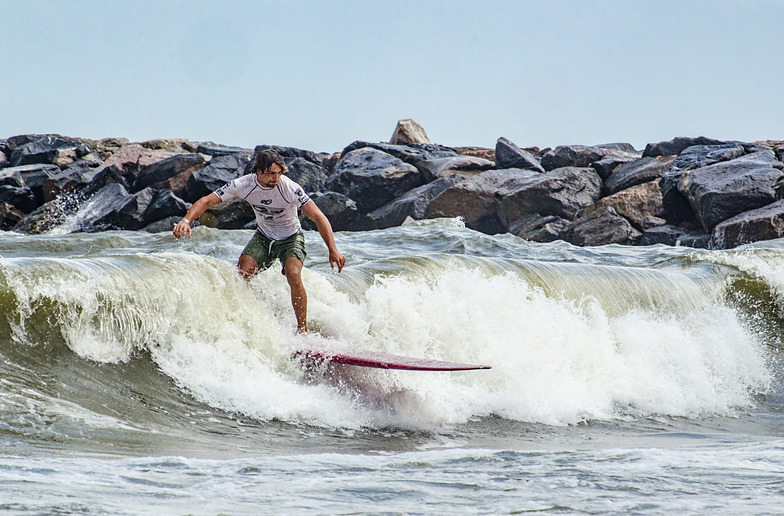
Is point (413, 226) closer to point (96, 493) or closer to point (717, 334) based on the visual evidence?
point (717, 334)

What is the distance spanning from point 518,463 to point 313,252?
10427 mm

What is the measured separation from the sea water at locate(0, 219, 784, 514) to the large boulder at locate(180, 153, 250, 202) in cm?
1600

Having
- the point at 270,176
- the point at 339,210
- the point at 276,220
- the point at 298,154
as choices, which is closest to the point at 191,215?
the point at 270,176

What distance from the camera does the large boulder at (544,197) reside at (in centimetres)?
2098

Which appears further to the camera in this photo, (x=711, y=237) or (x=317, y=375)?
(x=711, y=237)

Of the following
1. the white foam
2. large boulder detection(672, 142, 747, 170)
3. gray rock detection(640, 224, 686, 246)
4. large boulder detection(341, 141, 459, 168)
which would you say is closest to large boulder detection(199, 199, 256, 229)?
large boulder detection(341, 141, 459, 168)

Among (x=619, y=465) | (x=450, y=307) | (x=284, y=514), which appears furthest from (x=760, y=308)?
(x=284, y=514)

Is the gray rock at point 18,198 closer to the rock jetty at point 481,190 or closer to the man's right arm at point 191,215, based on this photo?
the rock jetty at point 481,190

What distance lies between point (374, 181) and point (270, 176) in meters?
17.3

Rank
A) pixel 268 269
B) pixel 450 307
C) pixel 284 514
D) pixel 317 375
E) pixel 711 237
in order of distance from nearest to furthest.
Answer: pixel 284 514, pixel 317 375, pixel 268 269, pixel 450 307, pixel 711 237

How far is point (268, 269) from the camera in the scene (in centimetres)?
674

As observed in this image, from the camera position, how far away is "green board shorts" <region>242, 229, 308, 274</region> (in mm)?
6406

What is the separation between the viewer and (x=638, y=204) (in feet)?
67.1

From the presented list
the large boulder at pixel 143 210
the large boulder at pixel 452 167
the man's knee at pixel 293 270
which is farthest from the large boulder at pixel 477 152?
the man's knee at pixel 293 270
